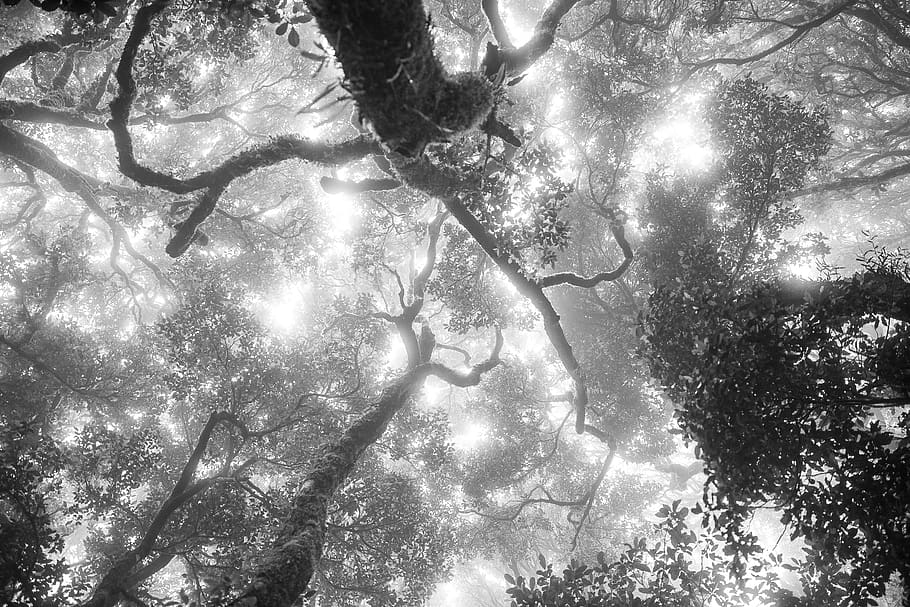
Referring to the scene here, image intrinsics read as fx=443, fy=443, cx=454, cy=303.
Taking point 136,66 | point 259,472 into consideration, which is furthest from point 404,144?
point 259,472

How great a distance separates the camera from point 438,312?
500 inches

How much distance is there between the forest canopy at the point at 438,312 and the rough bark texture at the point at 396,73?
21mm

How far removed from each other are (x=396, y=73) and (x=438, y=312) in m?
10.2

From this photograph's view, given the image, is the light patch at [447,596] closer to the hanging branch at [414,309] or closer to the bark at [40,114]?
the hanging branch at [414,309]

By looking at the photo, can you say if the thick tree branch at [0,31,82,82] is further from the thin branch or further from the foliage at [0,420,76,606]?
the thin branch

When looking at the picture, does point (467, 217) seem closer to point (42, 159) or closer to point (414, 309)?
point (414, 309)

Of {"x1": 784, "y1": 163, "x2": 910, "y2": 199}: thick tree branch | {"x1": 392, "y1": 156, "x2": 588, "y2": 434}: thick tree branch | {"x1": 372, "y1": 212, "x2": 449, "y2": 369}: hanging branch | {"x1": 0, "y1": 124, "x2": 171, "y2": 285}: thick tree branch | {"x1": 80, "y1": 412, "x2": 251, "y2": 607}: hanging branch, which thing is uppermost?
{"x1": 784, "y1": 163, "x2": 910, "y2": 199}: thick tree branch

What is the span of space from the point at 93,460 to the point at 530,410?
1368 centimetres

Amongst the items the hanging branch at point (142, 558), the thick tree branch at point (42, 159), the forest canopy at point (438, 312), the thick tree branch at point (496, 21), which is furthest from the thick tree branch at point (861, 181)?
the thick tree branch at point (42, 159)

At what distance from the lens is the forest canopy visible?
16.4 feet

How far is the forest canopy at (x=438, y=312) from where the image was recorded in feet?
16.4

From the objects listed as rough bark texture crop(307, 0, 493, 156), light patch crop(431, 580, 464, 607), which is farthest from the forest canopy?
light patch crop(431, 580, 464, 607)

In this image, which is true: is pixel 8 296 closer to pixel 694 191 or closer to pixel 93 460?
pixel 93 460

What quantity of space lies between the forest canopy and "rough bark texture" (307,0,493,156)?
0.02m
